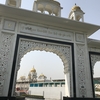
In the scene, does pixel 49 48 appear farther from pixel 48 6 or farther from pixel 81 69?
pixel 48 6

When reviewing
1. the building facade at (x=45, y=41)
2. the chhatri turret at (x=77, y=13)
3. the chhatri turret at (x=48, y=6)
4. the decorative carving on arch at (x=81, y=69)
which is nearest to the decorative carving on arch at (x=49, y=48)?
the building facade at (x=45, y=41)

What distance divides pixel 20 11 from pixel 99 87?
10.2m

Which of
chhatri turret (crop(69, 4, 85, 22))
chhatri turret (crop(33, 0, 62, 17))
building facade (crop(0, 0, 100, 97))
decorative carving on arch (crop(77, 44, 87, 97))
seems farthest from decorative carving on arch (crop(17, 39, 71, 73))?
chhatri turret (crop(69, 4, 85, 22))

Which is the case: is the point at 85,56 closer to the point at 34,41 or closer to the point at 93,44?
the point at 93,44

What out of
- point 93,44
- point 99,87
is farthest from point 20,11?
point 99,87

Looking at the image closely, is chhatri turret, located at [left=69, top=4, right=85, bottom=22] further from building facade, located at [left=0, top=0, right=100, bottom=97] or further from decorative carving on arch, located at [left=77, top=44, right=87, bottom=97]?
decorative carving on arch, located at [left=77, top=44, right=87, bottom=97]

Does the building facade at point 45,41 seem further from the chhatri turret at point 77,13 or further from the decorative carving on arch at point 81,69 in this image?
the chhatri turret at point 77,13

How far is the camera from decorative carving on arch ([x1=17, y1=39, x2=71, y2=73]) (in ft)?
13.3

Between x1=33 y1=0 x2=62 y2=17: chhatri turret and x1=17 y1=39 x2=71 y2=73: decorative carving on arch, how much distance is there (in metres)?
1.50

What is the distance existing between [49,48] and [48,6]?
6.47 feet

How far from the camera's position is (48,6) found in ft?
16.2

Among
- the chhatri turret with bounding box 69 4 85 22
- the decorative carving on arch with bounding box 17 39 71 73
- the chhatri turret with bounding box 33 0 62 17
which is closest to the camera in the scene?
the decorative carving on arch with bounding box 17 39 71 73

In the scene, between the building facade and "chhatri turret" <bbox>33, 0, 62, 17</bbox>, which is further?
"chhatri turret" <bbox>33, 0, 62, 17</bbox>

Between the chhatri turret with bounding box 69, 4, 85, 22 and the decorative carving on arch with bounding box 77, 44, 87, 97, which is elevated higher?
the chhatri turret with bounding box 69, 4, 85, 22
